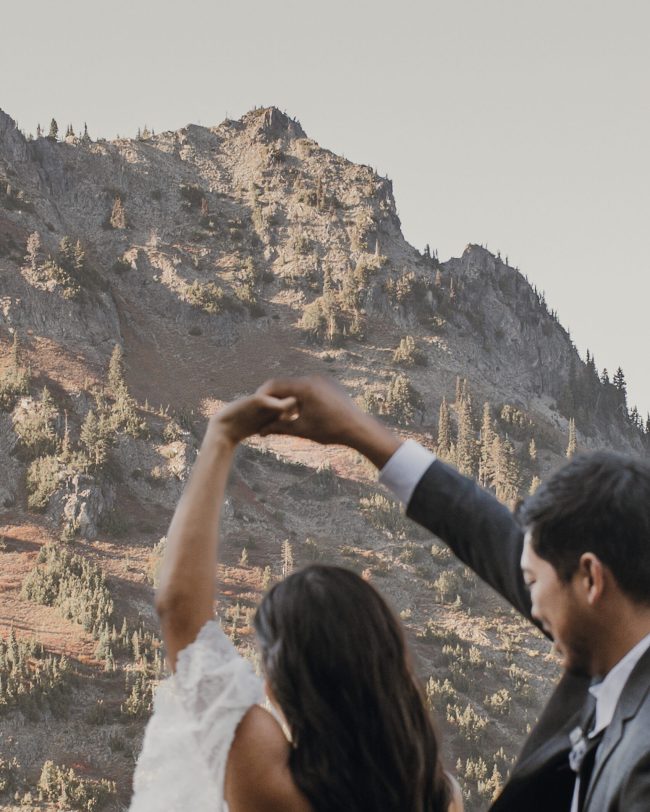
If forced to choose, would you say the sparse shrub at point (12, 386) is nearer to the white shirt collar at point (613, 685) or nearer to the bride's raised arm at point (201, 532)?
the bride's raised arm at point (201, 532)

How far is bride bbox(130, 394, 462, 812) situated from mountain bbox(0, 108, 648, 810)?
15.1 meters

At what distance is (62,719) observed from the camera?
56.8ft

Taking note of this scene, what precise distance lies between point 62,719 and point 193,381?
2416 centimetres

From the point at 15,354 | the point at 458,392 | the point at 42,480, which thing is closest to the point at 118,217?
the point at 15,354

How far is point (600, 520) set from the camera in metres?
1.47

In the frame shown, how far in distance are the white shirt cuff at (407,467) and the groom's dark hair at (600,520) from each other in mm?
463

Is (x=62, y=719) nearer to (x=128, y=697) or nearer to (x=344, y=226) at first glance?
(x=128, y=697)

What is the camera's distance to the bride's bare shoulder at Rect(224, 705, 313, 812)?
1.56 metres

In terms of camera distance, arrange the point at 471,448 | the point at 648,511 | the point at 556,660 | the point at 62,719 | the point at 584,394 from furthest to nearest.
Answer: the point at 584,394, the point at 471,448, the point at 556,660, the point at 62,719, the point at 648,511

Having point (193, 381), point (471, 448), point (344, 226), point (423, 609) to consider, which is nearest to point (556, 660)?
point (423, 609)

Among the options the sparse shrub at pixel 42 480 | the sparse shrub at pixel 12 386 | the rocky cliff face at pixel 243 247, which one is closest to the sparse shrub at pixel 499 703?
the sparse shrub at pixel 42 480

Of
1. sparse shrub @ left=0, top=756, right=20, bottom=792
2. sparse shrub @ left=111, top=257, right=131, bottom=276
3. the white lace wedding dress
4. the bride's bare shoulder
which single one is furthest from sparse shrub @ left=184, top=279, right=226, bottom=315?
the bride's bare shoulder

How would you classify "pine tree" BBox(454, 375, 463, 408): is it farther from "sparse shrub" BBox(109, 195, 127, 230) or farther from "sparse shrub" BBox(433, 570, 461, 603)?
"sparse shrub" BBox(109, 195, 127, 230)

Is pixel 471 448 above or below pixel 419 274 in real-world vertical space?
below
